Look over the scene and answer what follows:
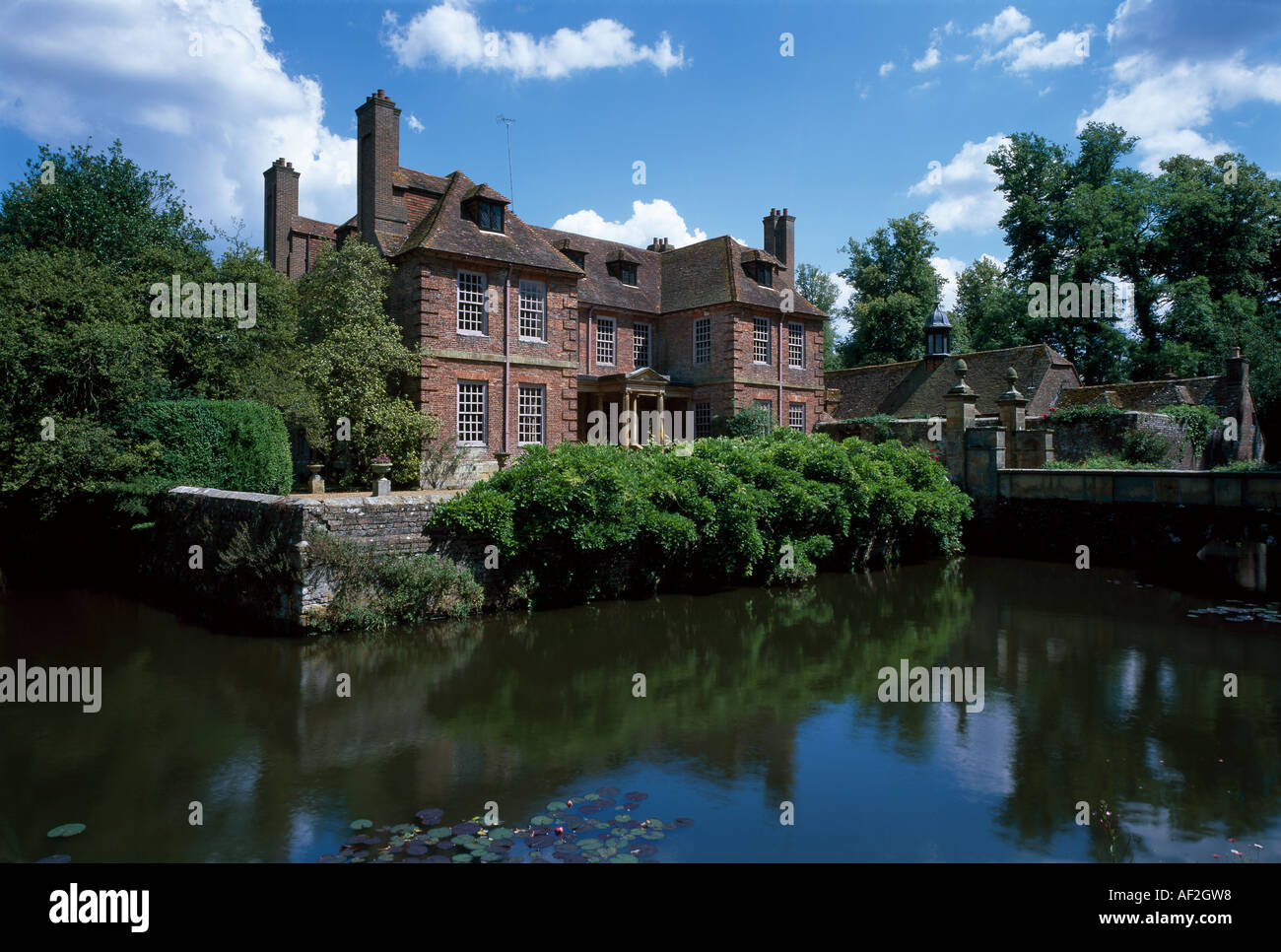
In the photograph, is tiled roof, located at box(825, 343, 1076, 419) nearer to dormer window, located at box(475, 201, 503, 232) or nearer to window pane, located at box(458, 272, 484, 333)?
dormer window, located at box(475, 201, 503, 232)

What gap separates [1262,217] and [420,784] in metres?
45.8

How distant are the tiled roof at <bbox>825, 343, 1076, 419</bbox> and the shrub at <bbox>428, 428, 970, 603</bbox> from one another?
1252cm

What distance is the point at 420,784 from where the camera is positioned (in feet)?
22.8

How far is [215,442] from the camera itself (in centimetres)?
1705

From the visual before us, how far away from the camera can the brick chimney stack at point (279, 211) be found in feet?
111

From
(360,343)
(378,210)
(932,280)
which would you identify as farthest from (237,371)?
(932,280)

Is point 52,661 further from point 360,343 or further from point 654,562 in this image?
point 360,343

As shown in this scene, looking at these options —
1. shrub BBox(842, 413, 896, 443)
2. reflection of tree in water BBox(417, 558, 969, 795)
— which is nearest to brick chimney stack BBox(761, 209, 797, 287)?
shrub BBox(842, 413, 896, 443)

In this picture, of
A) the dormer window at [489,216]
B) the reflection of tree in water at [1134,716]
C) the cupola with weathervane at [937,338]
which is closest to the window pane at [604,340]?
the dormer window at [489,216]

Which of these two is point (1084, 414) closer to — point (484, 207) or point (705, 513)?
point (705, 513)

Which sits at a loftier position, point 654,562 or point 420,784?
point 654,562

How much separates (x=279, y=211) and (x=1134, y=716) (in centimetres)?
3517

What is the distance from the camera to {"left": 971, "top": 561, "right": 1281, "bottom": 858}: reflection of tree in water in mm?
6359
